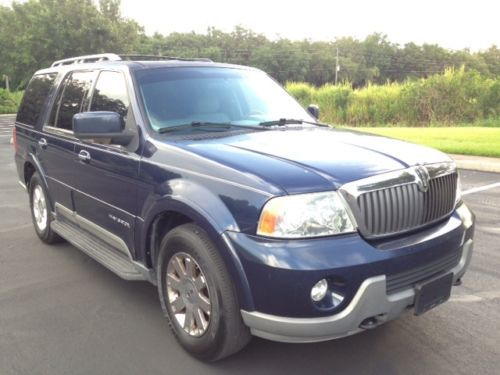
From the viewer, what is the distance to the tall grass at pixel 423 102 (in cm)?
2030

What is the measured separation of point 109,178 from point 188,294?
49.1 inches

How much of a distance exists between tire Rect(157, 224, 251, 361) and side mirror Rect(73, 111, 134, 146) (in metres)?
0.90

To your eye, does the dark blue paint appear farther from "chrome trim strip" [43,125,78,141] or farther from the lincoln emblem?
"chrome trim strip" [43,125,78,141]

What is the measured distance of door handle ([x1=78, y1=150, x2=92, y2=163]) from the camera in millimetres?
4309

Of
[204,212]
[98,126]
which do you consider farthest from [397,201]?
[98,126]

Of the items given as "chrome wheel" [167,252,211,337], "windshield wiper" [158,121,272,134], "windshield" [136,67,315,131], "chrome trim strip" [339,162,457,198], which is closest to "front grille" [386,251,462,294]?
"chrome trim strip" [339,162,457,198]

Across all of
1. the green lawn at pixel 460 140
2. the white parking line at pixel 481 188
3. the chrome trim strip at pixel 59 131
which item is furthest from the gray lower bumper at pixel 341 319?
the green lawn at pixel 460 140

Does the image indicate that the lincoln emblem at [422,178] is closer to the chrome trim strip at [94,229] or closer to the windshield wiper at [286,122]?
the windshield wiper at [286,122]

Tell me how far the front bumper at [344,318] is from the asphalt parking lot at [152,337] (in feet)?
1.62

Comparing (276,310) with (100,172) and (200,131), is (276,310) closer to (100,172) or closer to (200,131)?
(200,131)

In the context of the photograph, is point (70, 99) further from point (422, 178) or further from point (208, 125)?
point (422, 178)

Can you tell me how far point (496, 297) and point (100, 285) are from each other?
132 inches

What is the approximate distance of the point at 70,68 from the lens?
5.20m

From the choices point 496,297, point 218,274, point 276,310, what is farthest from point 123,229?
point 496,297
